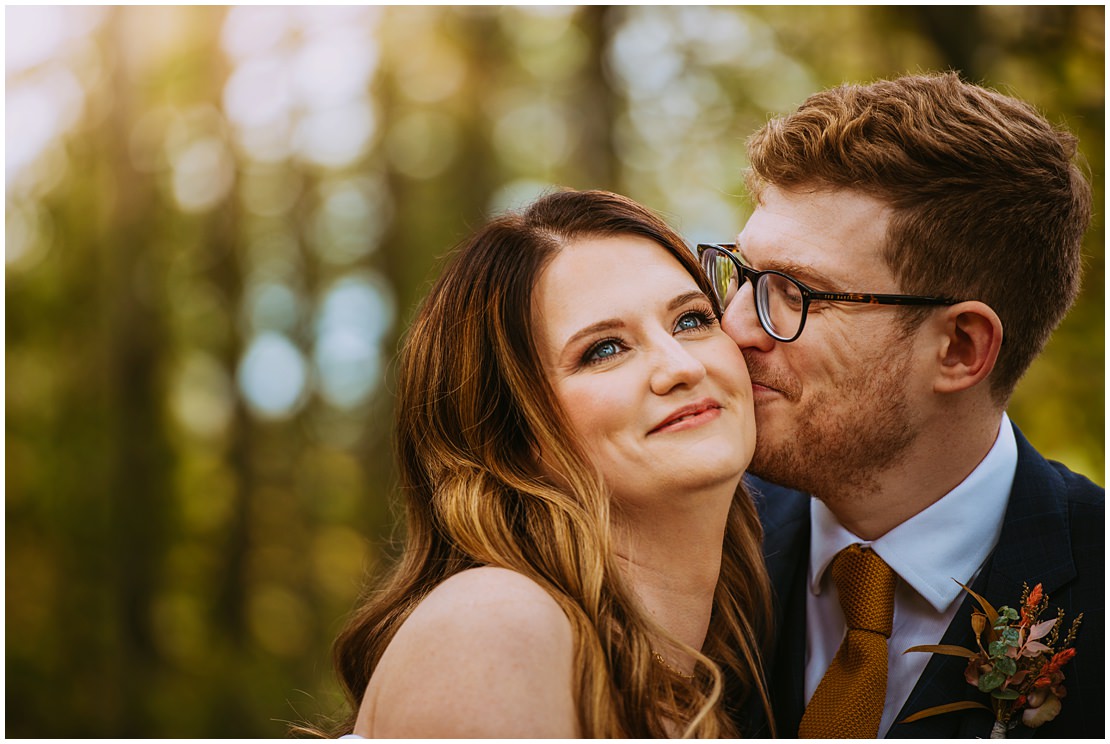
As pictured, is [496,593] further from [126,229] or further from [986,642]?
[126,229]

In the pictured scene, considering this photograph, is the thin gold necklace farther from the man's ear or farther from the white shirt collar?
the man's ear

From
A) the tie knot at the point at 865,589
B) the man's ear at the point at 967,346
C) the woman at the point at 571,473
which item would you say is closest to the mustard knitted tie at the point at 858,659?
the tie knot at the point at 865,589

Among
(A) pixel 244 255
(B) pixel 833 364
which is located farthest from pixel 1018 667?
(A) pixel 244 255

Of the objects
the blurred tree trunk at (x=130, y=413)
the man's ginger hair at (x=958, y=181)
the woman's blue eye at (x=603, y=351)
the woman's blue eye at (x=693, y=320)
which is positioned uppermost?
the man's ginger hair at (x=958, y=181)

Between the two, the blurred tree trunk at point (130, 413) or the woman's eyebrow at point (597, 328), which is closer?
the woman's eyebrow at point (597, 328)

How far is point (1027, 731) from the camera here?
273 cm

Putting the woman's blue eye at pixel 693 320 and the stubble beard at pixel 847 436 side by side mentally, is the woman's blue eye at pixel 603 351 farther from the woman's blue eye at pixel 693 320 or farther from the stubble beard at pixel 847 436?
the stubble beard at pixel 847 436

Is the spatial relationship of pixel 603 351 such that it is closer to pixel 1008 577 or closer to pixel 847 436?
pixel 847 436

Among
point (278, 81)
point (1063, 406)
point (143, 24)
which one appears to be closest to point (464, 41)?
point (278, 81)

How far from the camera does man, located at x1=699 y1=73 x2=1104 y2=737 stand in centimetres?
313

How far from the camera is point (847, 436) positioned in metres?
3.21

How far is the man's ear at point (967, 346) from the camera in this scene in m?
3.22

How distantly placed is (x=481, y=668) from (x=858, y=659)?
1288 millimetres

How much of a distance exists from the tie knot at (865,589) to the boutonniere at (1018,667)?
248 mm
